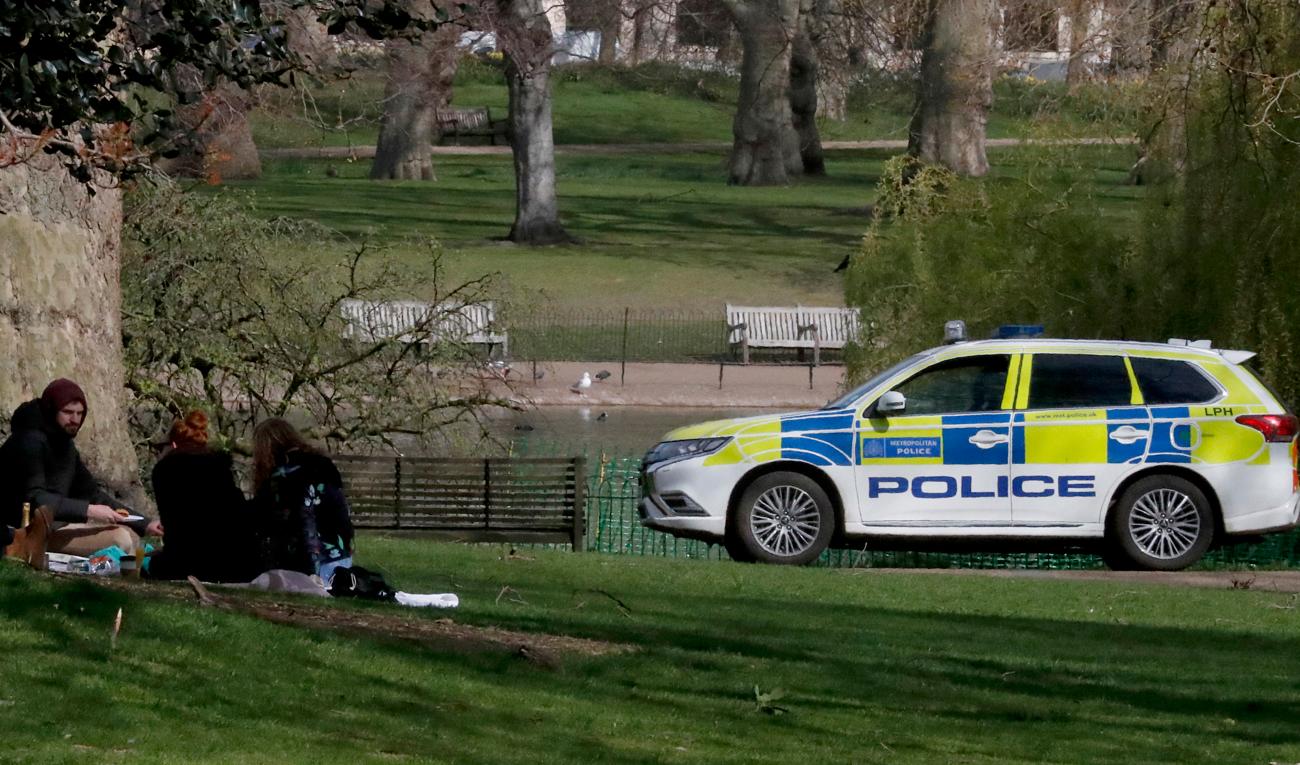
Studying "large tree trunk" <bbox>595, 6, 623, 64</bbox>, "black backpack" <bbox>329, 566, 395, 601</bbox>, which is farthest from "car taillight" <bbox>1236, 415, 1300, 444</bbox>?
"large tree trunk" <bbox>595, 6, 623, 64</bbox>

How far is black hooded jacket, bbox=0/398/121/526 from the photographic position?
36.9 ft

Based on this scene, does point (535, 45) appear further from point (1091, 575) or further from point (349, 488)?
point (1091, 575)

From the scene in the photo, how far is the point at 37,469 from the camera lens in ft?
37.0

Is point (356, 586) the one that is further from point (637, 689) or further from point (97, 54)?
point (97, 54)

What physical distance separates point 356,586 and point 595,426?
60.9 ft

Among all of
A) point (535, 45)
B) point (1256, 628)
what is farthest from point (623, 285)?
point (1256, 628)

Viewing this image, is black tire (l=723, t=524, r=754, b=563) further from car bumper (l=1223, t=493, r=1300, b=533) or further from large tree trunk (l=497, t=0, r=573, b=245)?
large tree trunk (l=497, t=0, r=573, b=245)

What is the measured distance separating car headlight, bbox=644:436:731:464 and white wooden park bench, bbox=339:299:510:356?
446 cm

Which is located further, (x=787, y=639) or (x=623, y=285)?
(x=623, y=285)

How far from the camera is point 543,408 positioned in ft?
99.8

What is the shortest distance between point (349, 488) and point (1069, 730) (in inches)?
395

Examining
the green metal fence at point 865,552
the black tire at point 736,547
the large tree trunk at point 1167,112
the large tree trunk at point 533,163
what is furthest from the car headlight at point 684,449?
the large tree trunk at point 533,163

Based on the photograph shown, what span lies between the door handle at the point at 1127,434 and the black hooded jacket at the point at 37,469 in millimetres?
7253

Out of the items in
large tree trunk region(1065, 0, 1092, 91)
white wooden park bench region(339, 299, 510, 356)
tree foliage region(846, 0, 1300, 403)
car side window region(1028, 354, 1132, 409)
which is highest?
large tree trunk region(1065, 0, 1092, 91)
